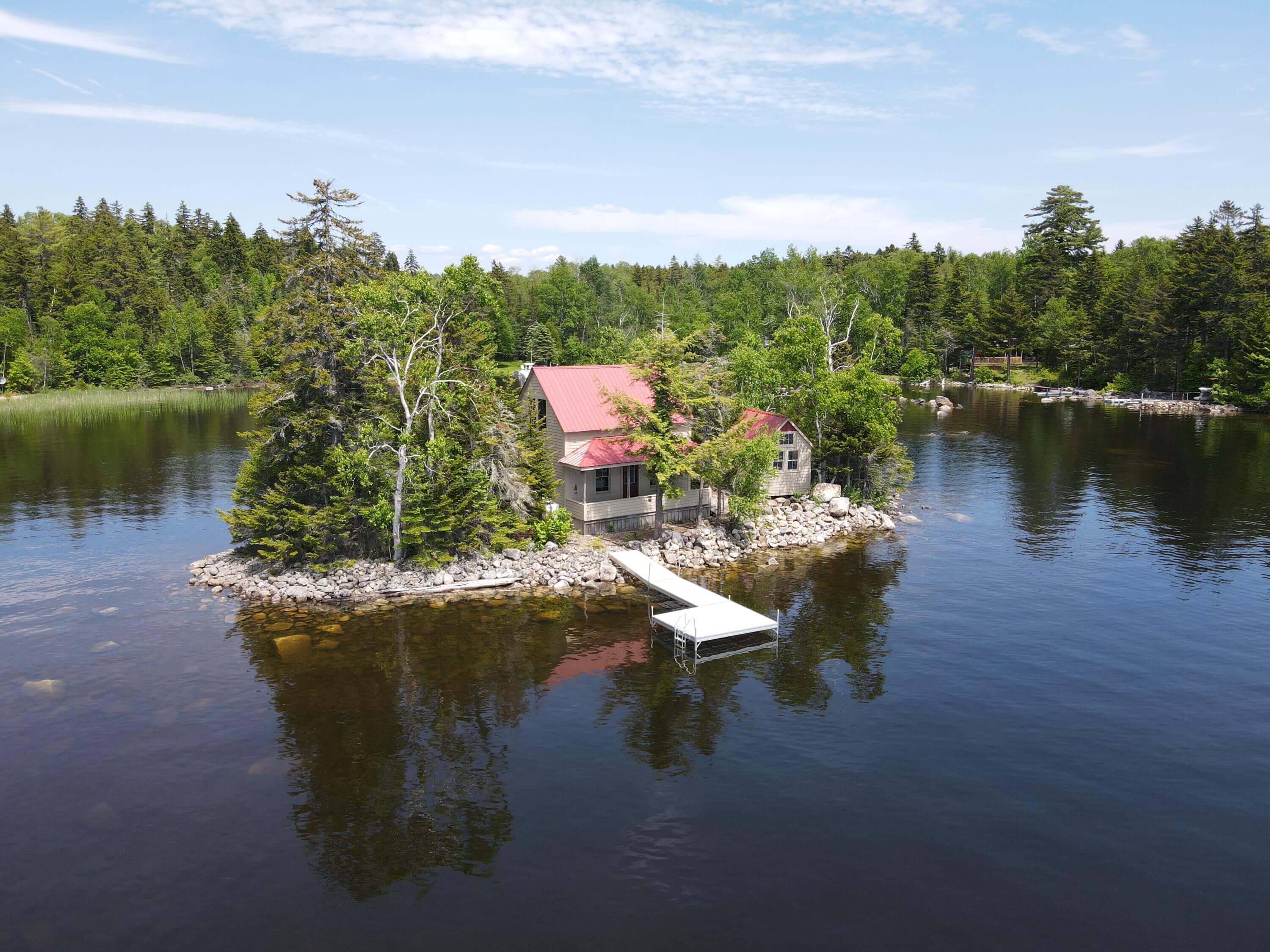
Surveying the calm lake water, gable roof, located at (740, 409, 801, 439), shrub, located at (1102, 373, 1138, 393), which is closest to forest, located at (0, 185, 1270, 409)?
shrub, located at (1102, 373, 1138, 393)

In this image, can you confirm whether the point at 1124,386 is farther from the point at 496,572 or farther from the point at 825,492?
the point at 496,572

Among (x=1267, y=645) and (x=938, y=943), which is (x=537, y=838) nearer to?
(x=938, y=943)

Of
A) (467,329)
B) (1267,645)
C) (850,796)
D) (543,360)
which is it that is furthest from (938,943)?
(543,360)

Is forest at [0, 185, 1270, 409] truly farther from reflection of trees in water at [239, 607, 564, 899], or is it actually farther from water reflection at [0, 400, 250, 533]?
reflection of trees in water at [239, 607, 564, 899]

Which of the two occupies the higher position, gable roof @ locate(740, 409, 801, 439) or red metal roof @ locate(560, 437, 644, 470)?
gable roof @ locate(740, 409, 801, 439)

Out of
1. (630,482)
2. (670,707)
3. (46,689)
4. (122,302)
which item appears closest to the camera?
(670,707)

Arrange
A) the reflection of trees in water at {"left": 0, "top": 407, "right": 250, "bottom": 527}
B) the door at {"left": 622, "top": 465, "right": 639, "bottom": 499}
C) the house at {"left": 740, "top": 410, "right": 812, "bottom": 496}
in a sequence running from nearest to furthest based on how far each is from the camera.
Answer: the door at {"left": 622, "top": 465, "right": 639, "bottom": 499} < the house at {"left": 740, "top": 410, "right": 812, "bottom": 496} < the reflection of trees in water at {"left": 0, "top": 407, "right": 250, "bottom": 527}

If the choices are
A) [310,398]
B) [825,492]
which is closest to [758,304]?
[825,492]

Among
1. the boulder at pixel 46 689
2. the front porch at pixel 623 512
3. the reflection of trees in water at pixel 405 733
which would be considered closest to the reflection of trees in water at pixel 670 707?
the reflection of trees in water at pixel 405 733
